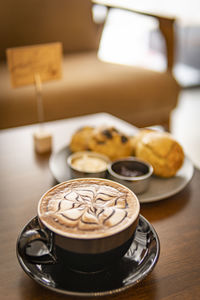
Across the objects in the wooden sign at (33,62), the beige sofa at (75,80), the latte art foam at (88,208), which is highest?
the wooden sign at (33,62)

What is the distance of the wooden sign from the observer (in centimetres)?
95

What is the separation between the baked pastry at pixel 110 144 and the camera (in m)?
0.83

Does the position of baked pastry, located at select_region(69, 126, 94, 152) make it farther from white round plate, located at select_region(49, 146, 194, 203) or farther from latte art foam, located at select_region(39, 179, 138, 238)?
latte art foam, located at select_region(39, 179, 138, 238)

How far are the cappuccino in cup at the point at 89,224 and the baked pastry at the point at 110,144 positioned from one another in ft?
1.06

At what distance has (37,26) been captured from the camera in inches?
75.2

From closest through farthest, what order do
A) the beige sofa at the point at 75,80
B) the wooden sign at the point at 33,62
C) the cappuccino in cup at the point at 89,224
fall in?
the cappuccino in cup at the point at 89,224 → the wooden sign at the point at 33,62 → the beige sofa at the point at 75,80

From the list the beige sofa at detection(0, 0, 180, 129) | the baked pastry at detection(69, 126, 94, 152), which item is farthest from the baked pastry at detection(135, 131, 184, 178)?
the beige sofa at detection(0, 0, 180, 129)

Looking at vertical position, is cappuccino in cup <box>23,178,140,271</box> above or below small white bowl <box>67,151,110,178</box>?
above

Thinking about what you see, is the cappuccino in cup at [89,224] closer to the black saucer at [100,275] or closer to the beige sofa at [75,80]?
the black saucer at [100,275]

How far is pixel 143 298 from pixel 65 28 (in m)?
1.78

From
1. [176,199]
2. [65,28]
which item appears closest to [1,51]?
[65,28]

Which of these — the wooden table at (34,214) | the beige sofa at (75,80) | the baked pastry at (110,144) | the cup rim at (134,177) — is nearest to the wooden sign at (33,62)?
the wooden table at (34,214)

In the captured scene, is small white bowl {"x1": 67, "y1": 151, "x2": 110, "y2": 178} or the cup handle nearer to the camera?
the cup handle

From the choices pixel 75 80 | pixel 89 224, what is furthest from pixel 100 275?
pixel 75 80
